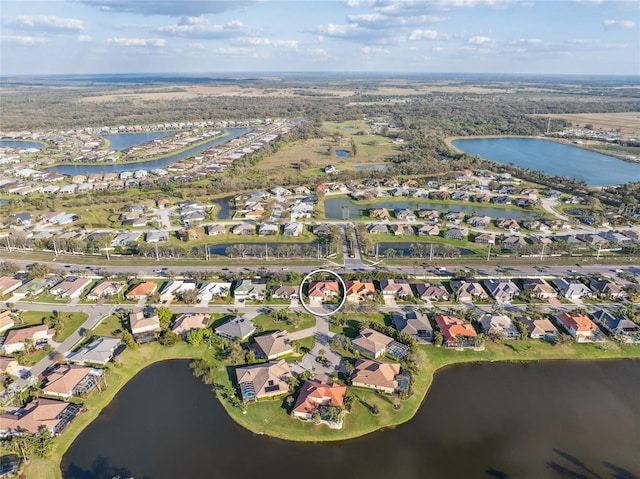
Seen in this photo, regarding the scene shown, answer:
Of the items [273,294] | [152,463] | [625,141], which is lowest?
[152,463]

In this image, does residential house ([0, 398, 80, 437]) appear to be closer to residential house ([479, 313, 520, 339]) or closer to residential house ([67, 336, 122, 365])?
residential house ([67, 336, 122, 365])

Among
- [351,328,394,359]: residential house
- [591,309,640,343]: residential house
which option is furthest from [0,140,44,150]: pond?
[591,309,640,343]: residential house

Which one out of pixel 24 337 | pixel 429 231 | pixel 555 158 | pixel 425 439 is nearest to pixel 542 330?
pixel 425 439

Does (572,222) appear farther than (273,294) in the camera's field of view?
Yes

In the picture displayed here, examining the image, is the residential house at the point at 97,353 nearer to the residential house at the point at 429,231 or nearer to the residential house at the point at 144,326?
the residential house at the point at 144,326

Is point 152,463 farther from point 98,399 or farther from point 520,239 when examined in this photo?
point 520,239

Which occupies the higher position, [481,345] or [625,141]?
[625,141]

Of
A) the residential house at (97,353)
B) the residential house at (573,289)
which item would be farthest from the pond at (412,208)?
the residential house at (97,353)

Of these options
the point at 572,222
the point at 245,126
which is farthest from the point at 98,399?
A: the point at 245,126
